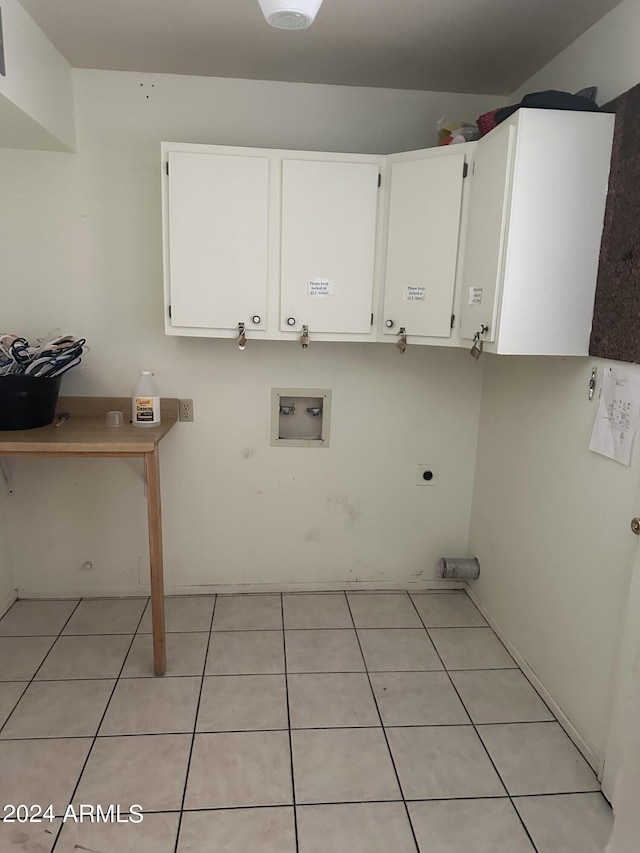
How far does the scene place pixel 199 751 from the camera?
1.86 metres

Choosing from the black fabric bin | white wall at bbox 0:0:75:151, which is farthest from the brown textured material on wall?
the black fabric bin

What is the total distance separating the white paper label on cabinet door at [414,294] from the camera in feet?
7.48

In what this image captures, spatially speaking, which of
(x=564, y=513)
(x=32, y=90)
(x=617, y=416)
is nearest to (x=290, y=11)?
(x=32, y=90)

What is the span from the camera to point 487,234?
198 cm

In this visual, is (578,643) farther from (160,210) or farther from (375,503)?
(160,210)

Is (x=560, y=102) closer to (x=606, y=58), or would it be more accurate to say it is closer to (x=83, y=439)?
(x=606, y=58)

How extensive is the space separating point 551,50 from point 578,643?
7.01 ft

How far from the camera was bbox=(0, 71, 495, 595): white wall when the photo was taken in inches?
96.7

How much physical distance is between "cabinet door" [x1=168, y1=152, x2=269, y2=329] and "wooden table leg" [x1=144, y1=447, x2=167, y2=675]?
63 cm

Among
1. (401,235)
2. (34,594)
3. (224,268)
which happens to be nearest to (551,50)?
(401,235)

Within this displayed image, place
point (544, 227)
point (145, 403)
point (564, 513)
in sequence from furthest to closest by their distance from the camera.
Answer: point (145, 403)
point (564, 513)
point (544, 227)

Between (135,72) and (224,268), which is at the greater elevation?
(135,72)

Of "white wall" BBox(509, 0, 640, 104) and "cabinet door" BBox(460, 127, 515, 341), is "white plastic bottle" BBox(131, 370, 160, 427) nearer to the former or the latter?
"cabinet door" BBox(460, 127, 515, 341)

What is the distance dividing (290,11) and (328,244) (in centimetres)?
92
